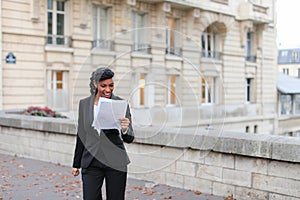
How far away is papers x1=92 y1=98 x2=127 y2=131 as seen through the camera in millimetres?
3744

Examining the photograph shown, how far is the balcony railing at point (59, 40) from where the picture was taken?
62.9ft

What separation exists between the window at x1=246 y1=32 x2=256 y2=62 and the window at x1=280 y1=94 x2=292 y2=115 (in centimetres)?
591

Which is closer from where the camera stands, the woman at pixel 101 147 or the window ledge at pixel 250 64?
the woman at pixel 101 147

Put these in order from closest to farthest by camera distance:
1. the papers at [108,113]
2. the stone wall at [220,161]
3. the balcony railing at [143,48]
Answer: the papers at [108,113], the balcony railing at [143,48], the stone wall at [220,161]

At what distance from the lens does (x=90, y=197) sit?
13.0 ft

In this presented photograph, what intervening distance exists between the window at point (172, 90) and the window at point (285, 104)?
31523 millimetres

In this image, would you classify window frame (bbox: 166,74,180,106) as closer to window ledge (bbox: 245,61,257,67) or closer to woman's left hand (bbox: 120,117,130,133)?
woman's left hand (bbox: 120,117,130,133)

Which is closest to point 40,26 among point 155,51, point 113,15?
point 113,15

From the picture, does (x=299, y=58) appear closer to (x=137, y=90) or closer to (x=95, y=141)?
(x=137, y=90)

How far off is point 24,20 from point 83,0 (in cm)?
317

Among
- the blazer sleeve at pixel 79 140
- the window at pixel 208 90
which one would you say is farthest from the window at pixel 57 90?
the blazer sleeve at pixel 79 140

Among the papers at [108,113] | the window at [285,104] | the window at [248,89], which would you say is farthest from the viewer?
the window at [285,104]

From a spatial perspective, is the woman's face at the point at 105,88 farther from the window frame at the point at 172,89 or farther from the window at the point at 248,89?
the window at the point at 248,89

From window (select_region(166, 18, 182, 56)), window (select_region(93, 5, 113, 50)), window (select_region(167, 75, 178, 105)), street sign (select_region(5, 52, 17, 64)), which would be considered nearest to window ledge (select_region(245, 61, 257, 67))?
window (select_region(93, 5, 113, 50))
